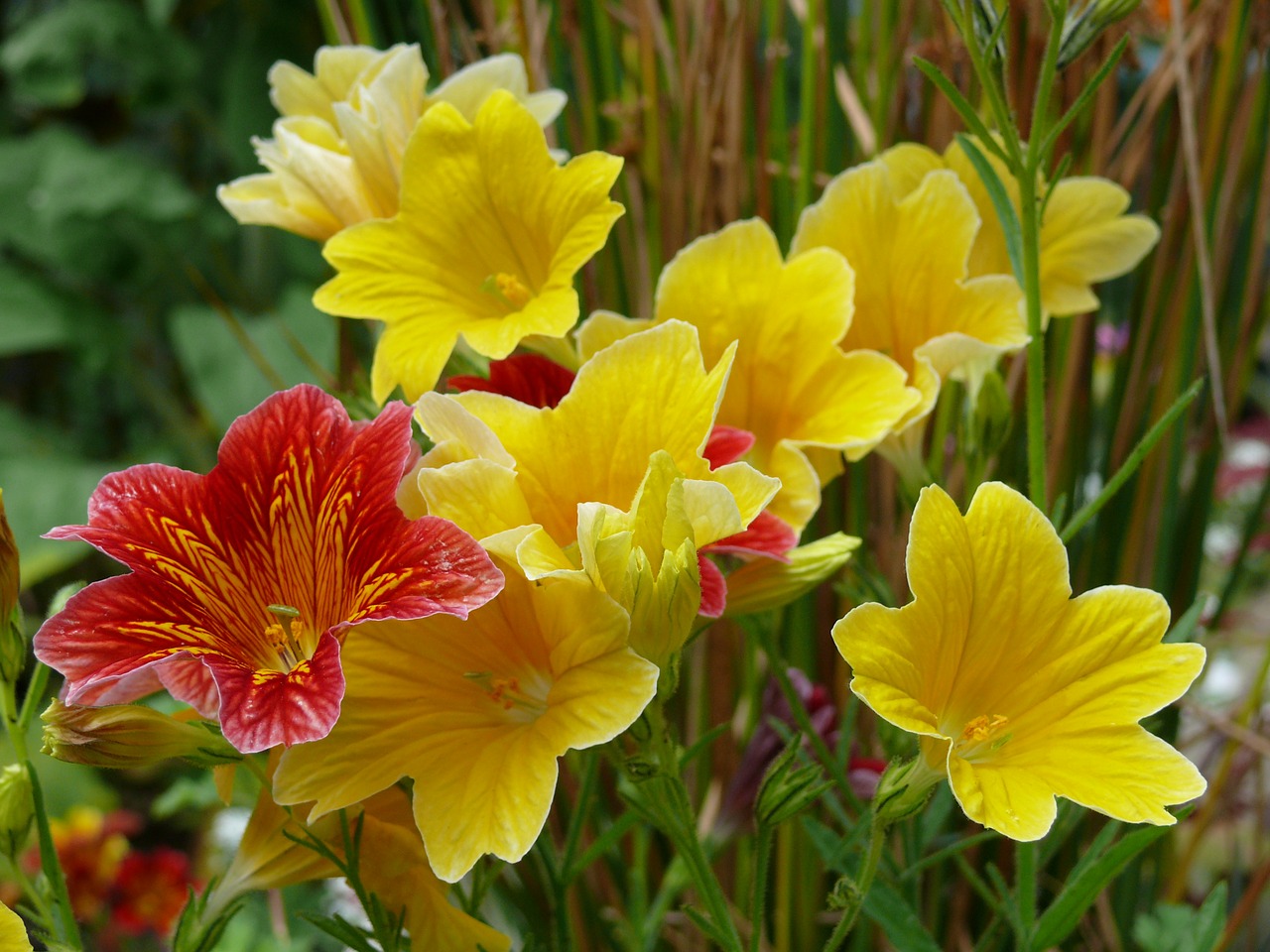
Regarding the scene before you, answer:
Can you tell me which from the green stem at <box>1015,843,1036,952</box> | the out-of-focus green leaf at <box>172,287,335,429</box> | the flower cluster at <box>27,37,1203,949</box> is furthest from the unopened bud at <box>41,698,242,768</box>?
the out-of-focus green leaf at <box>172,287,335,429</box>

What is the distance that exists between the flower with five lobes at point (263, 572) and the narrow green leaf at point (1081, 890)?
205mm

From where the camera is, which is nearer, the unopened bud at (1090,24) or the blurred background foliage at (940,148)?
A: the unopened bud at (1090,24)

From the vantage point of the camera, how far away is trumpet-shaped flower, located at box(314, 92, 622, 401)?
0.40 metres

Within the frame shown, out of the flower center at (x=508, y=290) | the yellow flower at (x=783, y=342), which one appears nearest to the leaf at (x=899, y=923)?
the yellow flower at (x=783, y=342)

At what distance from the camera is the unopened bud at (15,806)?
352 mm

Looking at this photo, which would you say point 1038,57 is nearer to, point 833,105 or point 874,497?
point 833,105

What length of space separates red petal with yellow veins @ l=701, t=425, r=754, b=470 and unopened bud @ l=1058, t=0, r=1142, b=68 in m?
0.15

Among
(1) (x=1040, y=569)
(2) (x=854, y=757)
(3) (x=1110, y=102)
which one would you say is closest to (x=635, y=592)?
(1) (x=1040, y=569)

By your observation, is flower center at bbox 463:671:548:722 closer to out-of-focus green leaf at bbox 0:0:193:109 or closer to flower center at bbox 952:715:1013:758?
flower center at bbox 952:715:1013:758

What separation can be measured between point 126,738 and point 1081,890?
284mm

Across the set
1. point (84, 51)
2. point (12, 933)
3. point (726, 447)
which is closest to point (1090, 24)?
point (726, 447)

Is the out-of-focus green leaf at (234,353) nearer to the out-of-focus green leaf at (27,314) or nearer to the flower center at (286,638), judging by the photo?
the out-of-focus green leaf at (27,314)

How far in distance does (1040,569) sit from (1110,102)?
0.38m

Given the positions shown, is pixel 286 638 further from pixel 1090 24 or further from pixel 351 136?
pixel 1090 24
